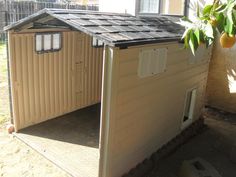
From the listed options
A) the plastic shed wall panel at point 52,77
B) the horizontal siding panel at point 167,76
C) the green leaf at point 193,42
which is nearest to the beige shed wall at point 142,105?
the horizontal siding panel at point 167,76

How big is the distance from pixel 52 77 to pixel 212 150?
13.7 feet

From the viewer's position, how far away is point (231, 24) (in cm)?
189

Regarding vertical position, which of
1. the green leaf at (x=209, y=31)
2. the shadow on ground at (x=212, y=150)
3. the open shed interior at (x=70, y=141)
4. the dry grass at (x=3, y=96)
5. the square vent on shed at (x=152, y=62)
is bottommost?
the shadow on ground at (x=212, y=150)

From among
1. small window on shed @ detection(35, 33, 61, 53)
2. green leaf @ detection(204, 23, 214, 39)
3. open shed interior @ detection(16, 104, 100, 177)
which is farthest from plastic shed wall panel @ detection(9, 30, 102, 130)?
green leaf @ detection(204, 23, 214, 39)

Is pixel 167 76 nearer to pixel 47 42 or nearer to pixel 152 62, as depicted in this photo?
pixel 152 62

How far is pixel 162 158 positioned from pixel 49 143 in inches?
96.0

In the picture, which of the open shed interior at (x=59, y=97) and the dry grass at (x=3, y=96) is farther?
the dry grass at (x=3, y=96)

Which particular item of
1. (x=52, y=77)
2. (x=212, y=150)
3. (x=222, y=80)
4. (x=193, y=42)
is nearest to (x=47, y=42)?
(x=52, y=77)

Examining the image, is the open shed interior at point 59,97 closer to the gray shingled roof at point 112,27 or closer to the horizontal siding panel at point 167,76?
the gray shingled roof at point 112,27

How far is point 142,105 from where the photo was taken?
5.17 meters

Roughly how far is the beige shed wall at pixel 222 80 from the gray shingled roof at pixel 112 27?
3.17 m

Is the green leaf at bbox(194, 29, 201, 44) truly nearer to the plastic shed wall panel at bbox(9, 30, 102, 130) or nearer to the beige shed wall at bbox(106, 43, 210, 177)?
the beige shed wall at bbox(106, 43, 210, 177)

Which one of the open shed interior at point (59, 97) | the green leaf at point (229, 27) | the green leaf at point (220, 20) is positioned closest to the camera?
the green leaf at point (229, 27)

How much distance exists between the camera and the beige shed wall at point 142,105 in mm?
4516
